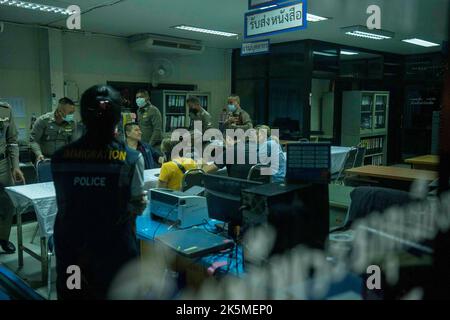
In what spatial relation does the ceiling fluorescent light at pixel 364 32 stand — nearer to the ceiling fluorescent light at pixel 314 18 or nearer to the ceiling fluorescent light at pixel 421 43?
the ceiling fluorescent light at pixel 314 18

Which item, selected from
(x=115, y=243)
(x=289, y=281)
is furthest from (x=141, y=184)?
(x=289, y=281)

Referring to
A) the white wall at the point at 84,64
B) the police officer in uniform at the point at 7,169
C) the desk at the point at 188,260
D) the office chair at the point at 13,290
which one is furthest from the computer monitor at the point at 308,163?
the white wall at the point at 84,64

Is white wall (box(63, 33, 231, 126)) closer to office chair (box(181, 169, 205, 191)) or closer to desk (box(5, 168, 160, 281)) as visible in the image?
desk (box(5, 168, 160, 281))

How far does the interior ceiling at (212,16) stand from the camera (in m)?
4.55

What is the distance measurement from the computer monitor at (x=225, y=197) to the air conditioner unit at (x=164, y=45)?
4.72 meters

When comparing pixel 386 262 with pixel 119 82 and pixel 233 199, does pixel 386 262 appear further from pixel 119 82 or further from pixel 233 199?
pixel 119 82

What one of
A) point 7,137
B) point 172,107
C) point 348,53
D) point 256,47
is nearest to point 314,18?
point 256,47

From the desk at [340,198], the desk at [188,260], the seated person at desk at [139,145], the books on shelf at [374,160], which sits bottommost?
the books on shelf at [374,160]

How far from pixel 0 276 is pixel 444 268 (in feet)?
4.37

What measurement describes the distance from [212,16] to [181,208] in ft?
11.6

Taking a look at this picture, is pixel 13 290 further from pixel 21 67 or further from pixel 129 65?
pixel 129 65

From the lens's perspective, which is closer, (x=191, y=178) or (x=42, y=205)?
(x=42, y=205)

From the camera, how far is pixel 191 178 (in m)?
3.16

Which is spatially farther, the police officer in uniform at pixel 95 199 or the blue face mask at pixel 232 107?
the blue face mask at pixel 232 107
